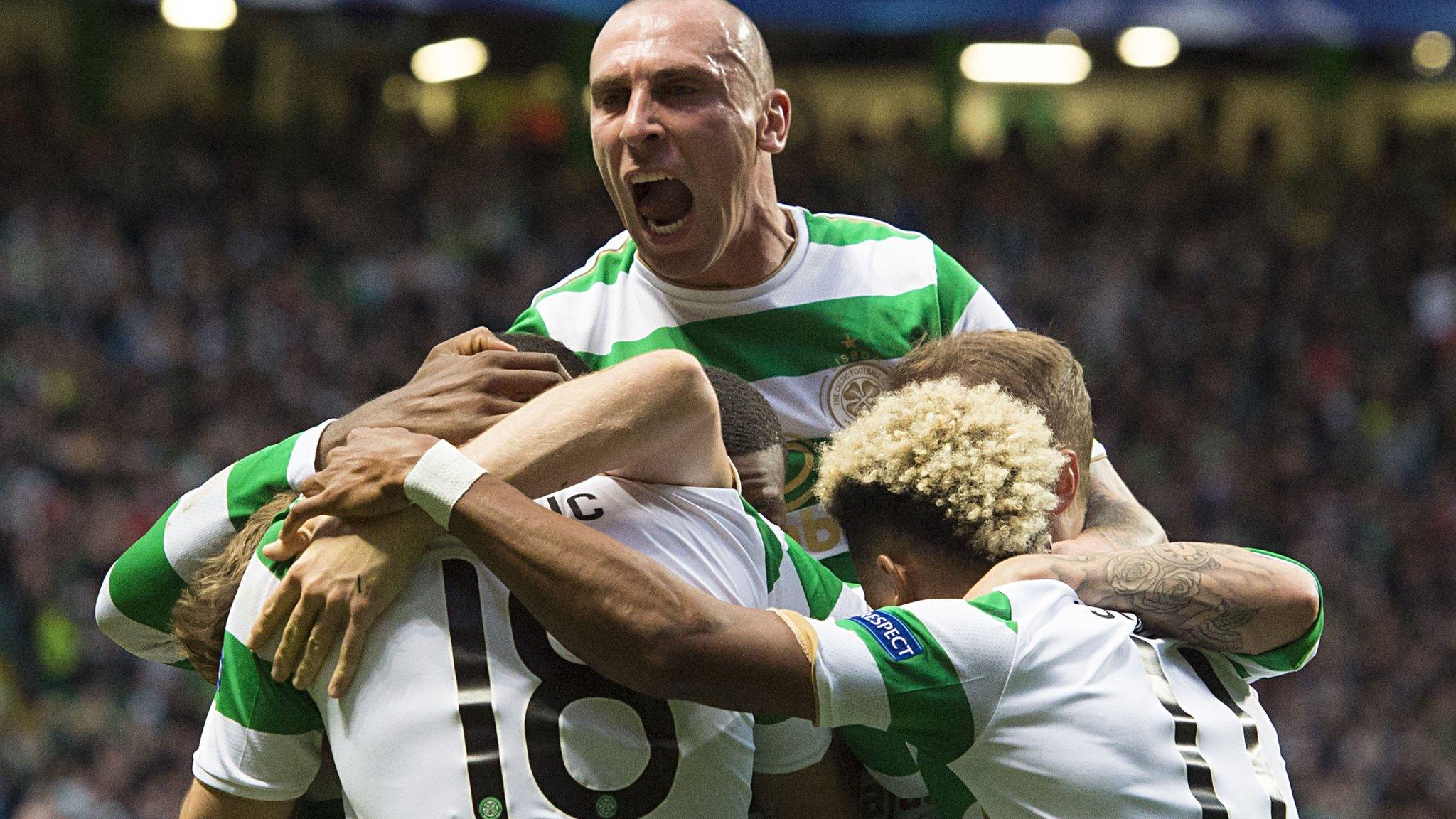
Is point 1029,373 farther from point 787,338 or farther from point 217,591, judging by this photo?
point 217,591

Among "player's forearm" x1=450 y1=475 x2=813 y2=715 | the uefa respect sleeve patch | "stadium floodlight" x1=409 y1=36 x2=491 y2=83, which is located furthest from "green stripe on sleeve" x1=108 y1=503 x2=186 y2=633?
"stadium floodlight" x1=409 y1=36 x2=491 y2=83

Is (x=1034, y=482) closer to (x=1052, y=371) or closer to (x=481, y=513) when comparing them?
(x=1052, y=371)

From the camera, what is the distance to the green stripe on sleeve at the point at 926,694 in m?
2.27

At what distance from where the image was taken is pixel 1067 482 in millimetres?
2682

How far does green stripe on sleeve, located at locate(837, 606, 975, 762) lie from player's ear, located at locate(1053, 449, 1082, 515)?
47 centimetres

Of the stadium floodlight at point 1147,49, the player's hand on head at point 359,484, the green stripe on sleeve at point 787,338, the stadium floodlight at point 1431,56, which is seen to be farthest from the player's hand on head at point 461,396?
the stadium floodlight at point 1431,56

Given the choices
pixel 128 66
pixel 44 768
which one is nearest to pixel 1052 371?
pixel 44 768

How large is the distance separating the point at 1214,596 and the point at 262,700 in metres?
1.50

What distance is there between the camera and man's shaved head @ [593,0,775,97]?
3.49 metres

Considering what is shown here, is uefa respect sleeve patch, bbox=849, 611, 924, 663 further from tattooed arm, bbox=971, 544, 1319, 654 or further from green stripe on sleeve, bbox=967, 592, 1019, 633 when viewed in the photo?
tattooed arm, bbox=971, 544, 1319, 654

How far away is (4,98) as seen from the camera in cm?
1343

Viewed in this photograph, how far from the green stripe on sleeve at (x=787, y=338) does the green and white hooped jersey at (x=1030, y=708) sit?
127 centimetres

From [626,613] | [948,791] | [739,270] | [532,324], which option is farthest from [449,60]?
[626,613]

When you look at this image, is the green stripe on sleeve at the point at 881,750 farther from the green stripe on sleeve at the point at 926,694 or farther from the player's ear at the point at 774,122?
the player's ear at the point at 774,122
